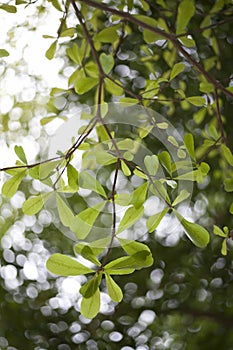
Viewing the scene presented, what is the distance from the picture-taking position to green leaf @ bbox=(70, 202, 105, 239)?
0.39 m

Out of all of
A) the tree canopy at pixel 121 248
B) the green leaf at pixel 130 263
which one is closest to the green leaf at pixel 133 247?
the green leaf at pixel 130 263

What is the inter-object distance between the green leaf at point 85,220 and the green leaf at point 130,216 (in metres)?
0.02

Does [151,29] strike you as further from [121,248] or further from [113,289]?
[121,248]

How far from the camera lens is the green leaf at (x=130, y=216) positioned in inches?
15.7

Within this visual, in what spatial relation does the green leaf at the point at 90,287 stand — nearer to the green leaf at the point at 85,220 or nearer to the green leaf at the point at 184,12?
the green leaf at the point at 85,220

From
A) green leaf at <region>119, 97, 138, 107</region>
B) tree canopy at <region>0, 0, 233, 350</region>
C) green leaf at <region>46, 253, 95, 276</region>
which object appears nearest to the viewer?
green leaf at <region>46, 253, 95, 276</region>

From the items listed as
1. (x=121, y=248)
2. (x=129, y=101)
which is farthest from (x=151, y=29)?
(x=121, y=248)

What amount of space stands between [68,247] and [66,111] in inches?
9.3

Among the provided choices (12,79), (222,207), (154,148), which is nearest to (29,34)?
(12,79)

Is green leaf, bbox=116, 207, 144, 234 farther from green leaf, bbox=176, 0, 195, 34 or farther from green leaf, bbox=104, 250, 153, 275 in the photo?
green leaf, bbox=176, 0, 195, 34

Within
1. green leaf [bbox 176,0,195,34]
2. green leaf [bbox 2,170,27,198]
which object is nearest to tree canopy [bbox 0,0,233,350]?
green leaf [bbox 176,0,195,34]

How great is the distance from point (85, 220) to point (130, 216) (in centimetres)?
3

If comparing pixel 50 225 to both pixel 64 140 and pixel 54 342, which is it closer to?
pixel 54 342

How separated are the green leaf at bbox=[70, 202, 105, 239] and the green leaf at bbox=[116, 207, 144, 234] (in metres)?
0.02
